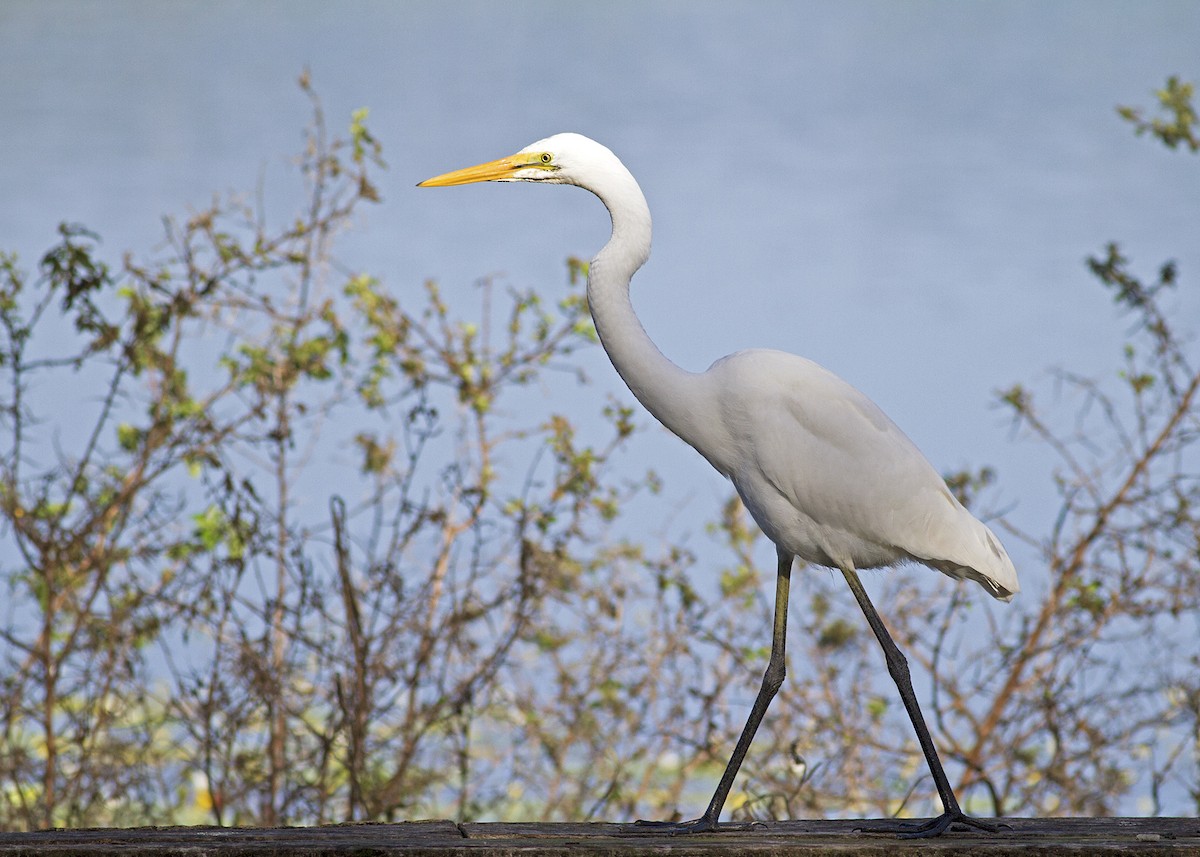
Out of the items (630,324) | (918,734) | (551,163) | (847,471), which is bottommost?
(918,734)

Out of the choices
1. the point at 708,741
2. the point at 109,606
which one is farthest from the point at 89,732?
the point at 708,741

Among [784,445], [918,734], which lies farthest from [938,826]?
[784,445]

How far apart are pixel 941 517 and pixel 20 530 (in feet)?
12.2

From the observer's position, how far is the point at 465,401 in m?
5.66

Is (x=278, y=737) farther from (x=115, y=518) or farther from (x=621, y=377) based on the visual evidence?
(x=621, y=377)

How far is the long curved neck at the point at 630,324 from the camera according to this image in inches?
129

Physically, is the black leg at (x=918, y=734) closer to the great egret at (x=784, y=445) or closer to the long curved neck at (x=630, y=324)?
the great egret at (x=784, y=445)

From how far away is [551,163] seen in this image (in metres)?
3.38

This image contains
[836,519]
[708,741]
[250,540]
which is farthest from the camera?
[708,741]

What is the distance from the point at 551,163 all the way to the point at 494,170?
166mm

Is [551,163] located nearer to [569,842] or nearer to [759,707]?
[759,707]

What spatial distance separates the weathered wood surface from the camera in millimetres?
2611

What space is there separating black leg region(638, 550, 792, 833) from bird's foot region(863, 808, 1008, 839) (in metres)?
0.35

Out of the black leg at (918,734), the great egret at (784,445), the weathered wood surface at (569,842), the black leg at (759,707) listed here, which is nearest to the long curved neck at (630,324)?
the great egret at (784,445)
